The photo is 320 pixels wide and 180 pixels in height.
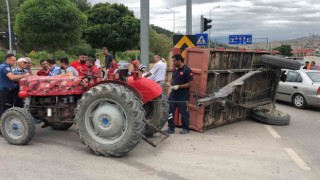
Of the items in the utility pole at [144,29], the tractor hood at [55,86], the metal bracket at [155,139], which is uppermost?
the utility pole at [144,29]

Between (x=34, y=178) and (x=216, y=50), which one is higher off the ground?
(x=216, y=50)

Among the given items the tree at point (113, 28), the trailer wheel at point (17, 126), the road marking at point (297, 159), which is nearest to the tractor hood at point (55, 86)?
the trailer wheel at point (17, 126)

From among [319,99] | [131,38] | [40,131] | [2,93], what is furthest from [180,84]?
[131,38]

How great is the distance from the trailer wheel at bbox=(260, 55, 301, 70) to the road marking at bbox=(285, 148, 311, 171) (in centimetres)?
304

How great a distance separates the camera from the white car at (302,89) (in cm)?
1351

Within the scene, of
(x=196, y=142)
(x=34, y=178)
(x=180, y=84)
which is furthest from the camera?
(x=180, y=84)

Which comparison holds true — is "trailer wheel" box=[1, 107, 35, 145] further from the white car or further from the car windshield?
the car windshield

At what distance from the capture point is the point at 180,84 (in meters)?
8.62

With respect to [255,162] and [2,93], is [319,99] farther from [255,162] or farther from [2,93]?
[2,93]

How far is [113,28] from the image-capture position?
3206 cm

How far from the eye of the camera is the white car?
532 inches

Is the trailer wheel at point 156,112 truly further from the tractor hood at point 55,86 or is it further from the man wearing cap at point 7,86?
the man wearing cap at point 7,86

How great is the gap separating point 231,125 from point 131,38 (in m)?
23.8

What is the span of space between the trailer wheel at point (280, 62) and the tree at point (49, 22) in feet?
63.5
